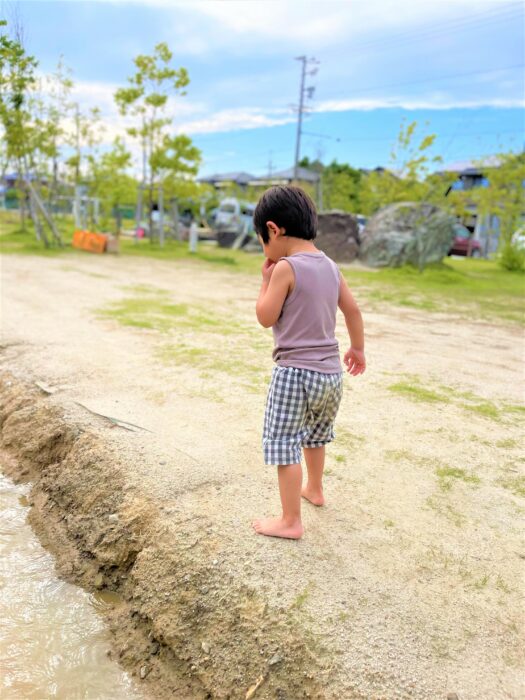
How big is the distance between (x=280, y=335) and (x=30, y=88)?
1296 cm

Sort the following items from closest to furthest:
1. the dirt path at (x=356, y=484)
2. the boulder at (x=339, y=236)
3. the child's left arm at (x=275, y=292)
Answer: the dirt path at (x=356, y=484) → the child's left arm at (x=275, y=292) → the boulder at (x=339, y=236)

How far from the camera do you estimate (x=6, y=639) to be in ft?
7.02

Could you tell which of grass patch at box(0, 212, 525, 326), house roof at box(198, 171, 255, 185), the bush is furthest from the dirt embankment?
house roof at box(198, 171, 255, 185)

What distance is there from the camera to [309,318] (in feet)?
7.24

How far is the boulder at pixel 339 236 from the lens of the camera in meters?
16.8

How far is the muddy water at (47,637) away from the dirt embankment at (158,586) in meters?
0.06

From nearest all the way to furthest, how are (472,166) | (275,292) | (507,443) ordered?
(275,292) < (507,443) < (472,166)

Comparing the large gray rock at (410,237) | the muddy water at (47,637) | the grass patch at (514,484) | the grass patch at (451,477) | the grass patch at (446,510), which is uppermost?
the large gray rock at (410,237)

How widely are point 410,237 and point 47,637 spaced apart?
584 inches

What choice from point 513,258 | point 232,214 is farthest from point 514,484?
point 232,214

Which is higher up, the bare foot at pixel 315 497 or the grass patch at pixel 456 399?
the bare foot at pixel 315 497

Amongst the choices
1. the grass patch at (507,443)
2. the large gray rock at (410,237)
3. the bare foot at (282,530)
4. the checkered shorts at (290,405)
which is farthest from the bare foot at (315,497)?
the large gray rock at (410,237)

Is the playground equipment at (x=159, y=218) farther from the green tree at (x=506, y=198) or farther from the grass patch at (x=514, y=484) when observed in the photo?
the grass patch at (x=514, y=484)

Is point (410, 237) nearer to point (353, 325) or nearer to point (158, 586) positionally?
point (353, 325)
